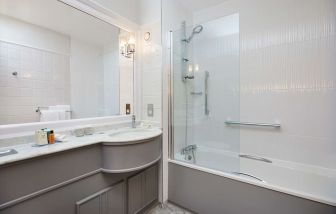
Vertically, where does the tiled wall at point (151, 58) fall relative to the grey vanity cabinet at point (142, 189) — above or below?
above

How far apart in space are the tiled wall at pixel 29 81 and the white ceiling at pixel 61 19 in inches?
10.4

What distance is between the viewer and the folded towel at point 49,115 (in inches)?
58.6

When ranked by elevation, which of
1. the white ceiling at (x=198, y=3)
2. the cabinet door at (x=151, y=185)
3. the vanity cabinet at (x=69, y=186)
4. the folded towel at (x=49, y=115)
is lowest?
the cabinet door at (x=151, y=185)

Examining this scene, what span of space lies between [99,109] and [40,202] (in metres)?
1.06

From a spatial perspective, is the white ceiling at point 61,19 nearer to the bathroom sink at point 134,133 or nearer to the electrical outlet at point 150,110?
the electrical outlet at point 150,110

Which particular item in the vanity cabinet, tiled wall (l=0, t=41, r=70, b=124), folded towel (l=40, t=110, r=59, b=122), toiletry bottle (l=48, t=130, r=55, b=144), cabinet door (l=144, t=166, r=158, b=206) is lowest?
cabinet door (l=144, t=166, r=158, b=206)

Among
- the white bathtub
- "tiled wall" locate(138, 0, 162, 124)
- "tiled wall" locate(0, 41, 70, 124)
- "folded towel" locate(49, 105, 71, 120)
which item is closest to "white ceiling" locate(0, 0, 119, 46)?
"tiled wall" locate(0, 41, 70, 124)

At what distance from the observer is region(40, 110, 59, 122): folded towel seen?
1488mm

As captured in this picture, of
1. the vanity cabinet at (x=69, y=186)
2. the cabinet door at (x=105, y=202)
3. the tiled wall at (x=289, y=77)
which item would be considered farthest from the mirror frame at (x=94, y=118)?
the tiled wall at (x=289, y=77)

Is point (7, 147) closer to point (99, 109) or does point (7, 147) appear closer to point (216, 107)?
point (99, 109)

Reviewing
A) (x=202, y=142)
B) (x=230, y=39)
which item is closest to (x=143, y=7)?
(x=230, y=39)

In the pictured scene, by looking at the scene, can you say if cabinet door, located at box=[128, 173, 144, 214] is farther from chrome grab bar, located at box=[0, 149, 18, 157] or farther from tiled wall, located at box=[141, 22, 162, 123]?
chrome grab bar, located at box=[0, 149, 18, 157]

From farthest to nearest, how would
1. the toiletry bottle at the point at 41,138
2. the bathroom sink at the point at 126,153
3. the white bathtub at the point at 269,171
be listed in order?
the white bathtub at the point at 269,171 → the bathroom sink at the point at 126,153 → the toiletry bottle at the point at 41,138

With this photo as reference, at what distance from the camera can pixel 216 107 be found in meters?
2.42
